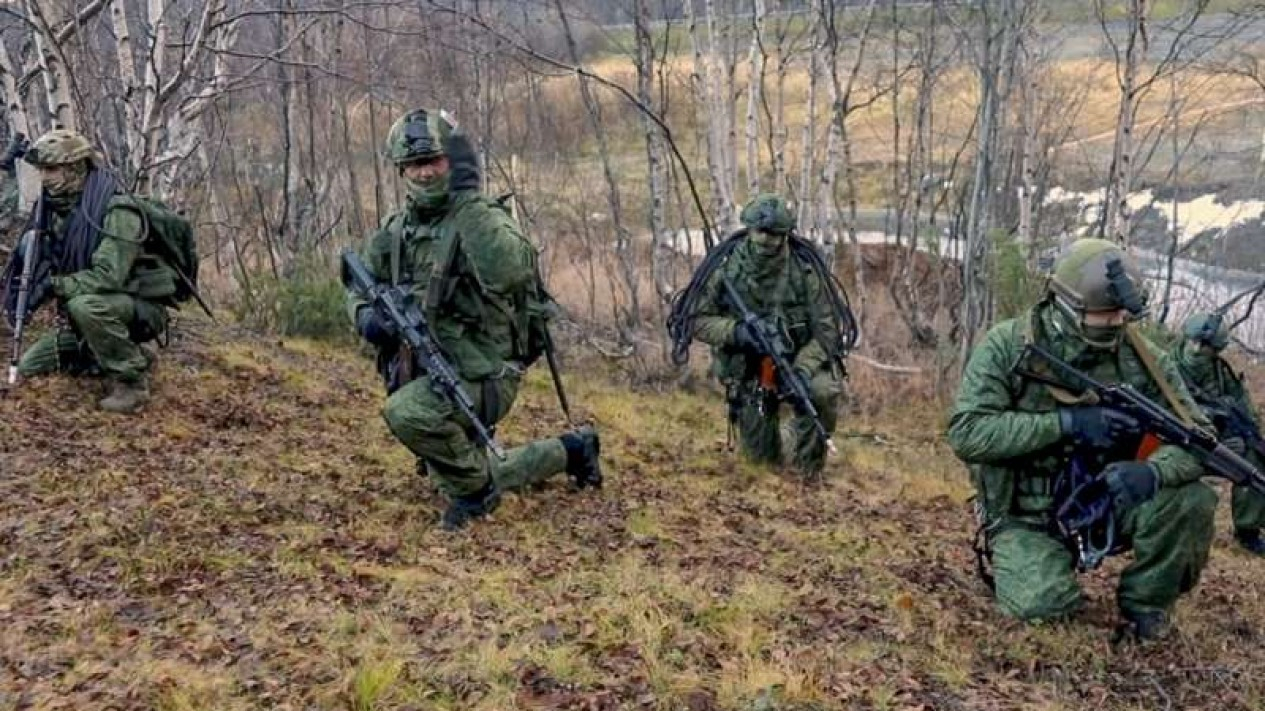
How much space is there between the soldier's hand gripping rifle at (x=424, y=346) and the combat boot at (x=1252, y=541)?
500 cm

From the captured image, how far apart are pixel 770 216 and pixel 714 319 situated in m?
0.82

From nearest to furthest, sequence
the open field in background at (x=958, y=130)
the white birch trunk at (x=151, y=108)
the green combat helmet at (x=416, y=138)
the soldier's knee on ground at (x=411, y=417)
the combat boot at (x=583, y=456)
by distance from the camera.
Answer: the green combat helmet at (x=416, y=138)
the soldier's knee on ground at (x=411, y=417)
the combat boot at (x=583, y=456)
the white birch trunk at (x=151, y=108)
the open field in background at (x=958, y=130)

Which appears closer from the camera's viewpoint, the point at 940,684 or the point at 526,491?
Result: the point at 940,684

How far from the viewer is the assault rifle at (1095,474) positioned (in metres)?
4.45

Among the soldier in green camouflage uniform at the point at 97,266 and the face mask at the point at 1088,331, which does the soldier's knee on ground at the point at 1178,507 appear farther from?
the soldier in green camouflage uniform at the point at 97,266

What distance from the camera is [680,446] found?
8594 mm

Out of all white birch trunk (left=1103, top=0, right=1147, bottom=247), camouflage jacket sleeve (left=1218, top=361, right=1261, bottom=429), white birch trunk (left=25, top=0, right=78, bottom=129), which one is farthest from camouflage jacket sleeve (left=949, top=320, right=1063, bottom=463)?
white birch trunk (left=1103, top=0, right=1147, bottom=247)

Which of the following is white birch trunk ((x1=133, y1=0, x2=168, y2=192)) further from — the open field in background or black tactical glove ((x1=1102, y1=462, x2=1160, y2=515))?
the open field in background

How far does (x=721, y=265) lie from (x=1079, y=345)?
3212 mm

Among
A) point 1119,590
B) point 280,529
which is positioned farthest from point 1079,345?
point 280,529

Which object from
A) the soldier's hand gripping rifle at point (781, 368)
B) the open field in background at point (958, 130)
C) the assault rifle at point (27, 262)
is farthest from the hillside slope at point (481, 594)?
the open field in background at point (958, 130)

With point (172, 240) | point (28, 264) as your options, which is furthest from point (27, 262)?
point (172, 240)

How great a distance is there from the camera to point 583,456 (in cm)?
649

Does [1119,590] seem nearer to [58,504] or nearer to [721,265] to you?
[721,265]
